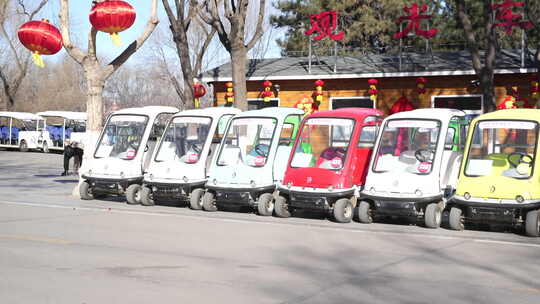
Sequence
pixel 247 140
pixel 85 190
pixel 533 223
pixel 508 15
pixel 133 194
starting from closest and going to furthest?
pixel 533 223 → pixel 247 140 → pixel 133 194 → pixel 85 190 → pixel 508 15

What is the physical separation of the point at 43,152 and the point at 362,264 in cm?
3438

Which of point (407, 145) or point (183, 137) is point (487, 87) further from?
point (183, 137)

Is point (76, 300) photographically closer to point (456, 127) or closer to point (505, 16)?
point (456, 127)

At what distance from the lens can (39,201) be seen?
17219 millimetres

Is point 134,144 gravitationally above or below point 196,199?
above

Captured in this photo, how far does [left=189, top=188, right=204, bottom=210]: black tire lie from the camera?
1577 centimetres

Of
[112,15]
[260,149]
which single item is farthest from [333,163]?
[112,15]

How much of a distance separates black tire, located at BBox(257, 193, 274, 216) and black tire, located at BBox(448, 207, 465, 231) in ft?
12.3

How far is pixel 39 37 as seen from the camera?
53.4 feet

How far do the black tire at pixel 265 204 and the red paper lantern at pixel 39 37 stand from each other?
5.91 metres

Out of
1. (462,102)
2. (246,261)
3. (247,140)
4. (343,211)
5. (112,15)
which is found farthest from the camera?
(462,102)

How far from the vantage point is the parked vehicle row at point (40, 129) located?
40625mm

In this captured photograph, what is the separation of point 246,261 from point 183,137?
7448 mm

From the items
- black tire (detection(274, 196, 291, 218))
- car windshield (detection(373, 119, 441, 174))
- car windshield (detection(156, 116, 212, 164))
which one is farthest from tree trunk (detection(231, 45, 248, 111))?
car windshield (detection(373, 119, 441, 174))
